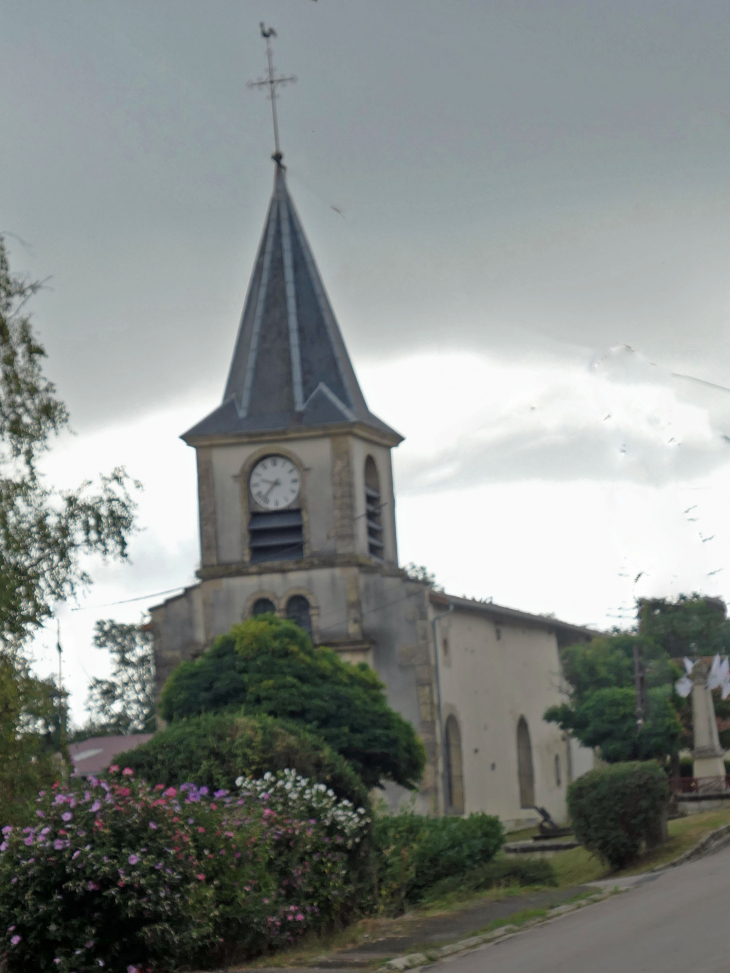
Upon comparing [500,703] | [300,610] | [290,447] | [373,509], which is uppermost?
[290,447]

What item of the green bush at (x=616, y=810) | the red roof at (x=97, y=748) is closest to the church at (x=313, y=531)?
the green bush at (x=616, y=810)

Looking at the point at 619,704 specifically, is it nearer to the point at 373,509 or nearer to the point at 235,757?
the point at 373,509

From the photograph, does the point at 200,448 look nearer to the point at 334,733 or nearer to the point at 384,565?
the point at 384,565

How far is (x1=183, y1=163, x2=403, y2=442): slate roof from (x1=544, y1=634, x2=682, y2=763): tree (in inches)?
388

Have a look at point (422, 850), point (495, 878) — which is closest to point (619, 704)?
point (422, 850)

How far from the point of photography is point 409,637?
3928 cm

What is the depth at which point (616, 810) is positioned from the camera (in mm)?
21219

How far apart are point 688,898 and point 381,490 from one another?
26.7m

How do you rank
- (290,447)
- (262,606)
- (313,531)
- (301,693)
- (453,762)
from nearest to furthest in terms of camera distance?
(301,693) → (262,606) → (313,531) → (290,447) → (453,762)

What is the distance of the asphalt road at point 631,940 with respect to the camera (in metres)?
11.5

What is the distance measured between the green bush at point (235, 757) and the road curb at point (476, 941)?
3.17 m

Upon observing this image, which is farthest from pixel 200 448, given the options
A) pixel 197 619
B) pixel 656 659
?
pixel 656 659

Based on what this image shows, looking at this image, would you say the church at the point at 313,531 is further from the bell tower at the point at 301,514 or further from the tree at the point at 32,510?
the tree at the point at 32,510

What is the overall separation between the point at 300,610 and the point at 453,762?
6.38 m
